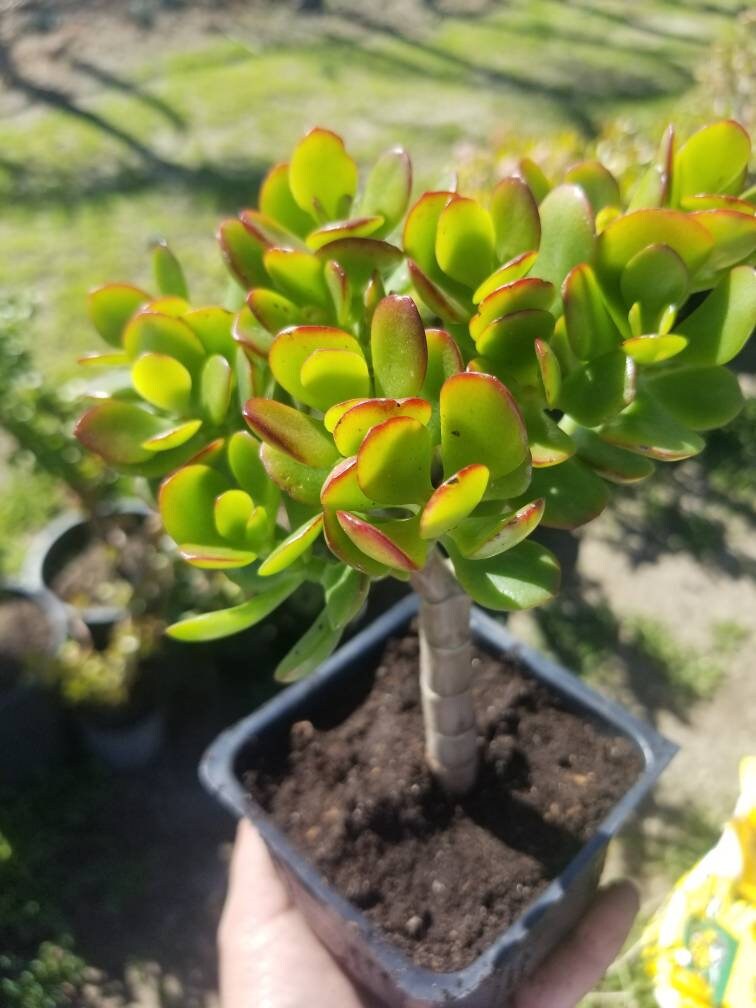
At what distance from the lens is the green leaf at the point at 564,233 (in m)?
0.74

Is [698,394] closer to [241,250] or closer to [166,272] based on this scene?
[241,250]

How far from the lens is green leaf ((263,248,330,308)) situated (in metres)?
0.78

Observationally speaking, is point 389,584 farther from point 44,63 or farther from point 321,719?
point 44,63

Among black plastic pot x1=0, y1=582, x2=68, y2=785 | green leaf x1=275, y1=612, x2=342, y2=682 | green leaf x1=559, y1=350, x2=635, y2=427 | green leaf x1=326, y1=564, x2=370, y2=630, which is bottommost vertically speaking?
black plastic pot x1=0, y1=582, x2=68, y2=785

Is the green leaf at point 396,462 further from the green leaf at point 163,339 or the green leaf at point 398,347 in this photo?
the green leaf at point 163,339

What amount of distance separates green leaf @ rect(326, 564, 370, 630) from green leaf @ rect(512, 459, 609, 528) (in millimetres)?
150

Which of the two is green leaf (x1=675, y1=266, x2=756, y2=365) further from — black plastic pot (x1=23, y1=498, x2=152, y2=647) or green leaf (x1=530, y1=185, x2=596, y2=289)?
black plastic pot (x1=23, y1=498, x2=152, y2=647)

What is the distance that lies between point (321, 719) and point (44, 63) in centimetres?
508

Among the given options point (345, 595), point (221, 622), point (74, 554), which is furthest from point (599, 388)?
point (74, 554)

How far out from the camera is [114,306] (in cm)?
91

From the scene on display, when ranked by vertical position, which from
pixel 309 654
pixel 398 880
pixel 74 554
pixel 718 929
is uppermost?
pixel 309 654

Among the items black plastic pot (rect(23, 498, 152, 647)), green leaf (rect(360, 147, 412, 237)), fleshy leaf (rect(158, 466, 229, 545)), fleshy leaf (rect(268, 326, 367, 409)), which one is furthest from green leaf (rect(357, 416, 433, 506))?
black plastic pot (rect(23, 498, 152, 647))

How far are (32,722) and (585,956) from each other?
1348 mm

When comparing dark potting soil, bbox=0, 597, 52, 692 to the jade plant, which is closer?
the jade plant
